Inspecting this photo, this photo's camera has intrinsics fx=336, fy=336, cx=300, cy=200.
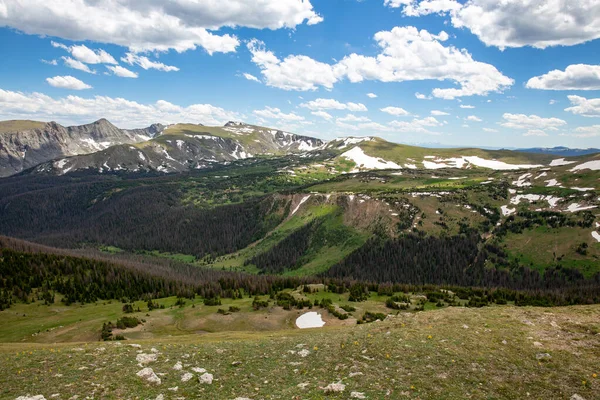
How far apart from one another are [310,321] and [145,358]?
183ft

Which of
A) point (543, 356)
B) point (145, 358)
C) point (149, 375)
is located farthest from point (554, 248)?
point (149, 375)

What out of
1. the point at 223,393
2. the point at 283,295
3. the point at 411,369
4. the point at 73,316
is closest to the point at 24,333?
the point at 73,316

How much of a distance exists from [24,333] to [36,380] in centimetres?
8400

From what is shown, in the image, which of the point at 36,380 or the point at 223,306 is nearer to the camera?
the point at 36,380

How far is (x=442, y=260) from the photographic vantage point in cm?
16900

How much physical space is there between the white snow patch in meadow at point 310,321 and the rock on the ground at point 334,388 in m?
55.9

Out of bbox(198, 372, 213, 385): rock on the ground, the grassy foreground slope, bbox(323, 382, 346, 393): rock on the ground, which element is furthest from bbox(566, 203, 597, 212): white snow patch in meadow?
bbox(198, 372, 213, 385): rock on the ground

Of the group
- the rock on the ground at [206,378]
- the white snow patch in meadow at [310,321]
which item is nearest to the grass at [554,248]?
the white snow patch in meadow at [310,321]

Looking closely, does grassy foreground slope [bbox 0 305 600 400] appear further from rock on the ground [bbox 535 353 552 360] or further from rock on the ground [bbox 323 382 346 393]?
rock on the ground [bbox 323 382 346 393]

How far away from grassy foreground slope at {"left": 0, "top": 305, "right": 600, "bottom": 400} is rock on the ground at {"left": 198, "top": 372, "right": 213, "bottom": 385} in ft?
1.19

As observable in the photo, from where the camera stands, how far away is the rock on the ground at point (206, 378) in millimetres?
24234

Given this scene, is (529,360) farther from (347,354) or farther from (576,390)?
(347,354)

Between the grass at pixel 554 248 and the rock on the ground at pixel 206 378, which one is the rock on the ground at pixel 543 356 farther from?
the grass at pixel 554 248

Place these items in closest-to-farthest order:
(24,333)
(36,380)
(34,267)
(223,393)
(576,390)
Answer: (576,390) < (223,393) < (36,380) < (24,333) < (34,267)
